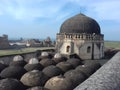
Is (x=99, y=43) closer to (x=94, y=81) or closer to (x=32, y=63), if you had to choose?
(x=32, y=63)

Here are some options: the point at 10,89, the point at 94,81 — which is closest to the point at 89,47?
the point at 10,89

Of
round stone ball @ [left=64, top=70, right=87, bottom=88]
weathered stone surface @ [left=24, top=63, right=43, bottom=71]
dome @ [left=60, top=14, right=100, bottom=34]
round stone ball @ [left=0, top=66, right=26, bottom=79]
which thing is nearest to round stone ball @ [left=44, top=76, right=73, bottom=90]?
round stone ball @ [left=64, top=70, right=87, bottom=88]

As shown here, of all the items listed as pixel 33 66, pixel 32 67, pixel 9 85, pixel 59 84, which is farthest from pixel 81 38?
pixel 9 85

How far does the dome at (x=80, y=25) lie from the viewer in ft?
126

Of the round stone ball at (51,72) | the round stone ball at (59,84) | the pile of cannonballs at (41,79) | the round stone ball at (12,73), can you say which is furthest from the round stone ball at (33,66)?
the round stone ball at (59,84)

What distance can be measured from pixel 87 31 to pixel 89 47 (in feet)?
7.81

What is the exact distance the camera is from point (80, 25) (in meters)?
38.5

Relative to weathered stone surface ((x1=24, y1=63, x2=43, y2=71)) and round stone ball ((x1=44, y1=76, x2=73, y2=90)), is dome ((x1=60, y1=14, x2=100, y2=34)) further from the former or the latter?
round stone ball ((x1=44, y1=76, x2=73, y2=90))

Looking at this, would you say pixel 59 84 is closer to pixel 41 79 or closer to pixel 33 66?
pixel 41 79

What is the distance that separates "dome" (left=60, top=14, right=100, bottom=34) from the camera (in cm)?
3847

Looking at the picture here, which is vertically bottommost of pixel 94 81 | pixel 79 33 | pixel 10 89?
pixel 10 89

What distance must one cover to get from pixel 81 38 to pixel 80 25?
2.00 metres

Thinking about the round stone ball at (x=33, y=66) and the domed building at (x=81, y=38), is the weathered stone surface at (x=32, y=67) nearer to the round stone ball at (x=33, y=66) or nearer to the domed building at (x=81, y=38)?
the round stone ball at (x=33, y=66)

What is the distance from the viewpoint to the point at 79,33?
38000 mm
